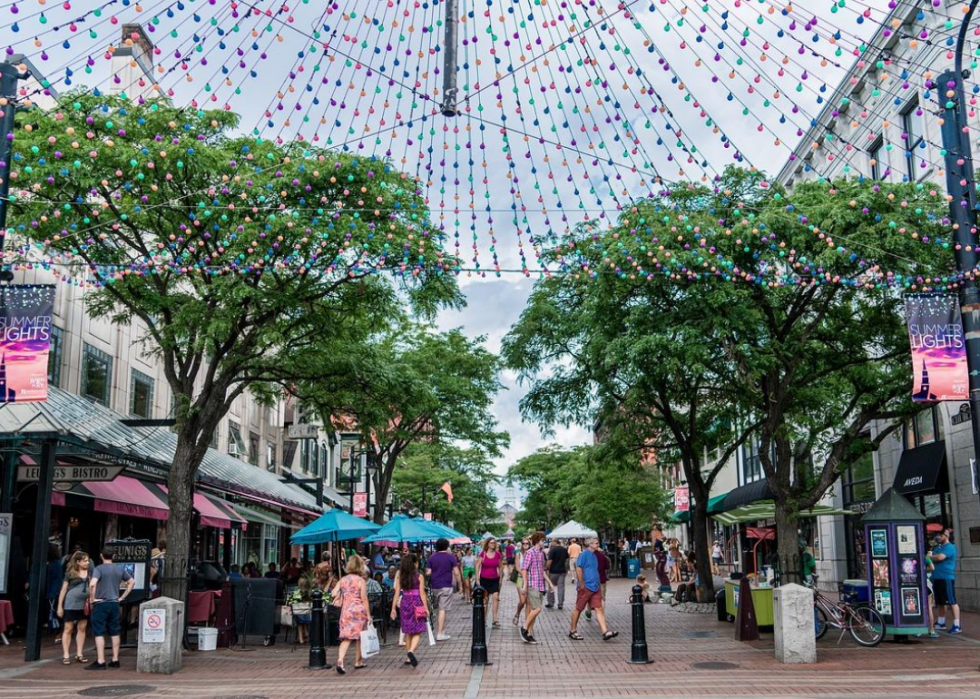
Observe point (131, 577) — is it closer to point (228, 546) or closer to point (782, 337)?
point (782, 337)

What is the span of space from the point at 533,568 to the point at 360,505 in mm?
19440

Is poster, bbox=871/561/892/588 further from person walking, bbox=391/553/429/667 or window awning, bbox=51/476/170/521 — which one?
window awning, bbox=51/476/170/521

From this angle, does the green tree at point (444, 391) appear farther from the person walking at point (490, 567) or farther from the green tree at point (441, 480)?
the green tree at point (441, 480)

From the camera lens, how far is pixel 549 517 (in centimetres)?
9781

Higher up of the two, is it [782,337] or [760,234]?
[760,234]

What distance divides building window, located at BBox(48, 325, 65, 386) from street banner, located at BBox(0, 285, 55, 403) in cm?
771

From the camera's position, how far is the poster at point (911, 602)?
51.1ft

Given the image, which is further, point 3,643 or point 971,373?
point 3,643

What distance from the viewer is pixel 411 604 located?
14.0 meters

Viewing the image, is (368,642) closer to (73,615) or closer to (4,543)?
(73,615)

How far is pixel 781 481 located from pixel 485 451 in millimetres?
23113

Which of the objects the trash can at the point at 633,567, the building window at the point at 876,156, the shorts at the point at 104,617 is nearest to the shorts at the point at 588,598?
the shorts at the point at 104,617

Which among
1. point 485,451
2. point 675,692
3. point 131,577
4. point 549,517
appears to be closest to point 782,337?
point 675,692

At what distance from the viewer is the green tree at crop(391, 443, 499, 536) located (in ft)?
203
